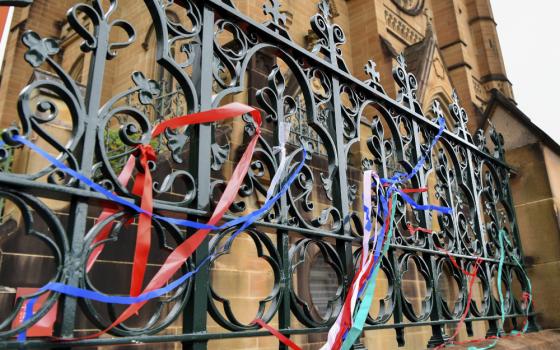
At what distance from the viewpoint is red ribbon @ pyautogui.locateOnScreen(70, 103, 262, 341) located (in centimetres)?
132

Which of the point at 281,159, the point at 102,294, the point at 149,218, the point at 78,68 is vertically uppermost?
the point at 78,68

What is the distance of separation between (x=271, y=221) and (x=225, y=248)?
10.4 inches

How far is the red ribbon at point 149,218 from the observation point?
132 cm

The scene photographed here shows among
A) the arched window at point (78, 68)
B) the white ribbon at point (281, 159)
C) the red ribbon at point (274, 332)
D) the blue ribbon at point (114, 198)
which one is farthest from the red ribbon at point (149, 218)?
the arched window at point (78, 68)

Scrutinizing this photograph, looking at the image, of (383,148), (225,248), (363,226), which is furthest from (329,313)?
(383,148)

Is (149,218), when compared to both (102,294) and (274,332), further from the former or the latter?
(274,332)

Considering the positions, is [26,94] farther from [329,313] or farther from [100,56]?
[329,313]

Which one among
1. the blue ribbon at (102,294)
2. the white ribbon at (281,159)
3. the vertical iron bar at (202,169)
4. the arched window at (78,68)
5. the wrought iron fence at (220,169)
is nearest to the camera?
the blue ribbon at (102,294)

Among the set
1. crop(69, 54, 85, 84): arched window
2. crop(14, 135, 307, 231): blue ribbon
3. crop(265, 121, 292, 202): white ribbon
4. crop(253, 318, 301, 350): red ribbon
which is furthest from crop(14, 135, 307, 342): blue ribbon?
crop(69, 54, 85, 84): arched window

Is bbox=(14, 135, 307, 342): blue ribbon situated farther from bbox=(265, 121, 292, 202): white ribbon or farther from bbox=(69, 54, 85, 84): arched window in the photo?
bbox=(69, 54, 85, 84): arched window

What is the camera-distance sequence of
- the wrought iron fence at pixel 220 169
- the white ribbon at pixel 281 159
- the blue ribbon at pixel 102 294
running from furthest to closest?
the white ribbon at pixel 281 159, the wrought iron fence at pixel 220 169, the blue ribbon at pixel 102 294

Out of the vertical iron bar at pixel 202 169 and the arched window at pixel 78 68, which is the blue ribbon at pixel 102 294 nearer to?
the vertical iron bar at pixel 202 169

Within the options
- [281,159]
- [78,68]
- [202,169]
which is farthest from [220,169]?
[78,68]

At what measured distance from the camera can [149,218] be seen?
1407 mm
